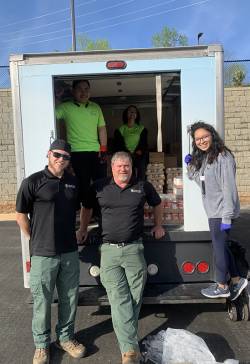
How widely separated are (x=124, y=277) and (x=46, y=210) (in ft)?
2.95

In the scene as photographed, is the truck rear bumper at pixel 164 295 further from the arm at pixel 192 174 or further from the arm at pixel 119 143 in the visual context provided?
the arm at pixel 119 143

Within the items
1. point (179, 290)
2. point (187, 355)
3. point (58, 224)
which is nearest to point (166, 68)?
point (58, 224)

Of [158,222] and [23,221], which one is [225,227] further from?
[23,221]

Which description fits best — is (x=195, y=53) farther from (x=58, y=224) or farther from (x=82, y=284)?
(x=82, y=284)

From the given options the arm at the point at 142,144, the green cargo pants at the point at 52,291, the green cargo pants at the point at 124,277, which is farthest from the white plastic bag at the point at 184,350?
the arm at the point at 142,144

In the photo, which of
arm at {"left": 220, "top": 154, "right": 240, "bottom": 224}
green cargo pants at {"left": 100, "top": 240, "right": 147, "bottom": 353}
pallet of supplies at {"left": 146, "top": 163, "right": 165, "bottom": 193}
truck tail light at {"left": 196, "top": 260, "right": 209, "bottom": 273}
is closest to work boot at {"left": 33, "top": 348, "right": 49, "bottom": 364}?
green cargo pants at {"left": 100, "top": 240, "right": 147, "bottom": 353}

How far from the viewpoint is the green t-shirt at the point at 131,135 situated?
6539 millimetres

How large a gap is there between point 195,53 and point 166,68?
0.30 m

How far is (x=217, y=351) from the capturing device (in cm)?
390

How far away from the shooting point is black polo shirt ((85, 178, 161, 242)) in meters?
3.93

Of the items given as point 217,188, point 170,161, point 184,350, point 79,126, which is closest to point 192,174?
point 217,188

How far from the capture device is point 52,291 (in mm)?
3779

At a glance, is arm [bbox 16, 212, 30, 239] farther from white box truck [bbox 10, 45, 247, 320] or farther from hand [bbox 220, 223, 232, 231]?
hand [bbox 220, 223, 232, 231]

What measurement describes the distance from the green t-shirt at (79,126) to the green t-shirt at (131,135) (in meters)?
1.56
